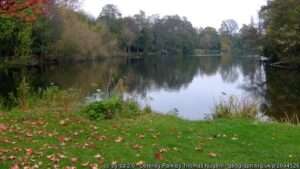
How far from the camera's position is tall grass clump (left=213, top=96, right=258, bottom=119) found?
33.5 ft

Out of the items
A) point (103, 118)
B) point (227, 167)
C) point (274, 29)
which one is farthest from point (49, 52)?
point (227, 167)

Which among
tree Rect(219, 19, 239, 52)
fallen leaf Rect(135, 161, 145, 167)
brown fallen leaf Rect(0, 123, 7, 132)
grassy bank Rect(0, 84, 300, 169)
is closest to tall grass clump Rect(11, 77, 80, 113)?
grassy bank Rect(0, 84, 300, 169)

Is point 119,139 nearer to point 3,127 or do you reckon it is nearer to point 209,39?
point 3,127

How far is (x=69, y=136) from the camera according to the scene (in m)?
7.12

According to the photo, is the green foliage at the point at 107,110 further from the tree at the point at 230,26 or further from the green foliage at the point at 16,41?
the tree at the point at 230,26

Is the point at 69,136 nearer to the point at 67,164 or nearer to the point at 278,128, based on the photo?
the point at 67,164

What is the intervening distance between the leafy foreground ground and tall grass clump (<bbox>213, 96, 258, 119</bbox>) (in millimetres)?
1981

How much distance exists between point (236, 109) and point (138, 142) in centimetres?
462

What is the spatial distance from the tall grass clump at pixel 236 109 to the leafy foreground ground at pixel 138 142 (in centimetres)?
198

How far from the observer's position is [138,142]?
663 cm

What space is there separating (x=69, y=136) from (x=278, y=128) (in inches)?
163

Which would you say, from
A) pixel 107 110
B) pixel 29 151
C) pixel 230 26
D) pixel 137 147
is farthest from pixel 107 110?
pixel 230 26

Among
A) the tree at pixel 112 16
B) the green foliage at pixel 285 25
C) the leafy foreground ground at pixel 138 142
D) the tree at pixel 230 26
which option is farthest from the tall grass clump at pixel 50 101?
the tree at pixel 230 26

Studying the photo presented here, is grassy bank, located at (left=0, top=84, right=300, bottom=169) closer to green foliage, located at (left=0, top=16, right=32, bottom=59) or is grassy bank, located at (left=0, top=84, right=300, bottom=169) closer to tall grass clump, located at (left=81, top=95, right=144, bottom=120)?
tall grass clump, located at (left=81, top=95, right=144, bottom=120)
